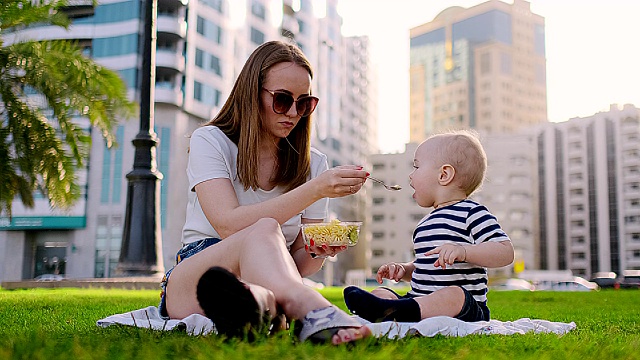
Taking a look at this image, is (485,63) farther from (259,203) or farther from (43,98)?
(259,203)

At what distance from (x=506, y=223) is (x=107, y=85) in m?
62.1

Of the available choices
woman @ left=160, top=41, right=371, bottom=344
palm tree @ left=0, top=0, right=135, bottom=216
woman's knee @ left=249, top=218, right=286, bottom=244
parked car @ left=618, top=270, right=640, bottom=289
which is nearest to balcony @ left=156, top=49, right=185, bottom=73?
parked car @ left=618, top=270, right=640, bottom=289

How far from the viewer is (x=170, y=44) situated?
37312 mm

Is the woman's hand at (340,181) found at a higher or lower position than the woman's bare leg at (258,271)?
higher

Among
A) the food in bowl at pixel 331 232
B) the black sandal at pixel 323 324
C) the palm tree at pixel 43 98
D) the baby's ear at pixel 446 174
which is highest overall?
the palm tree at pixel 43 98

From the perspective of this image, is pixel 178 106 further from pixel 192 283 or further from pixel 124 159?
pixel 192 283

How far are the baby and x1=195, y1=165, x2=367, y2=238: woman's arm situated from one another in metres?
0.43

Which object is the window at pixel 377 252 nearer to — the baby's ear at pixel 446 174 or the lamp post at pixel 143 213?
the lamp post at pixel 143 213

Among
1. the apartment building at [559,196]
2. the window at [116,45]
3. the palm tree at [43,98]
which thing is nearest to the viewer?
the palm tree at [43,98]

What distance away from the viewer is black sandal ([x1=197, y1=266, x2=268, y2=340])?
215cm

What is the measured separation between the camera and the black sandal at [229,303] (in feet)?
7.05

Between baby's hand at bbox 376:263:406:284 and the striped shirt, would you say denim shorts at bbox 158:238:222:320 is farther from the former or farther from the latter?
the striped shirt

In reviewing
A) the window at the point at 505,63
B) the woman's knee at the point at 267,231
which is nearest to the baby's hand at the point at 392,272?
the woman's knee at the point at 267,231

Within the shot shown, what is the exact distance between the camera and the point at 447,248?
301cm
